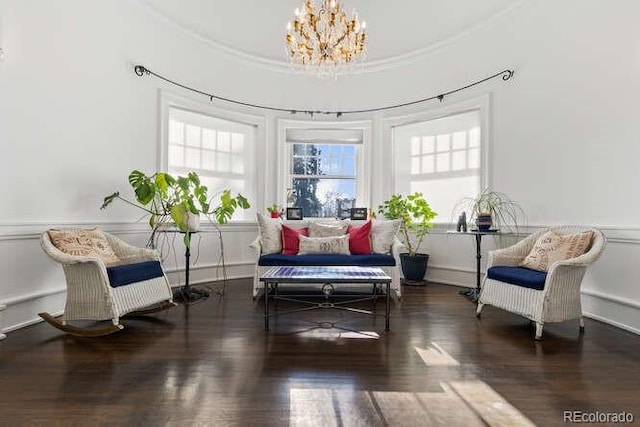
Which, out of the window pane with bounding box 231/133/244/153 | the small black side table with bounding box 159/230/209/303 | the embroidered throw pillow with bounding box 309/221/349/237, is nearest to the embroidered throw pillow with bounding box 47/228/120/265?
the small black side table with bounding box 159/230/209/303

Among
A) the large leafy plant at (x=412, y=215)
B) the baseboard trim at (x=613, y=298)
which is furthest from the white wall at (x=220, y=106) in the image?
the large leafy plant at (x=412, y=215)

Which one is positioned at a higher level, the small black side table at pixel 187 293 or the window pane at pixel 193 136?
the window pane at pixel 193 136

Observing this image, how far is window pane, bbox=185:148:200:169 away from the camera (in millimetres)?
4734

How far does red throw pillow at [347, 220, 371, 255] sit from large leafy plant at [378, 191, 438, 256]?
596 mm

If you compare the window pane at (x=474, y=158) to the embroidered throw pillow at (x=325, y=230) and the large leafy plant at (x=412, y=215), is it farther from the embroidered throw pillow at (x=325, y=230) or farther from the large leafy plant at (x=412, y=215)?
the embroidered throw pillow at (x=325, y=230)

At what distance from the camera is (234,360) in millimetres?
2193

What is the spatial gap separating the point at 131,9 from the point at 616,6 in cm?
495

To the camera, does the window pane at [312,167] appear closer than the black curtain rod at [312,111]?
No

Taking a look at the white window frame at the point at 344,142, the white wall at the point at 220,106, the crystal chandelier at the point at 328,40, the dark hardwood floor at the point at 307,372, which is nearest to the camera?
the dark hardwood floor at the point at 307,372

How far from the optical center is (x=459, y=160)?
4.78m

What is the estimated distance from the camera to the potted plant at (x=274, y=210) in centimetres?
492

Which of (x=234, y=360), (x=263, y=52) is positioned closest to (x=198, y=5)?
(x=263, y=52)

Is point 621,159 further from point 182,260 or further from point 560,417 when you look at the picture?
point 182,260

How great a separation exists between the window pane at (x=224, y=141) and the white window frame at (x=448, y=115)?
2.41 metres
